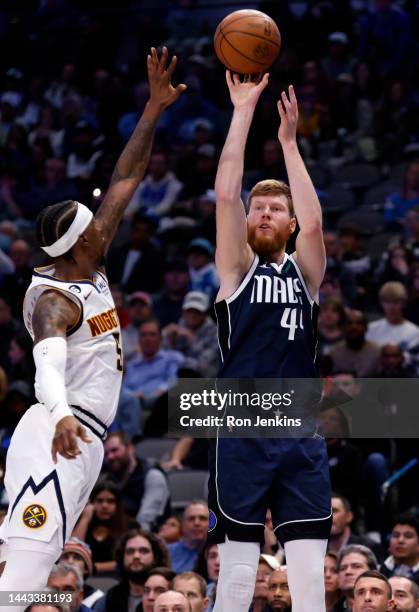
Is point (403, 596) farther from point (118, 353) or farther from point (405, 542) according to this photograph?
point (118, 353)

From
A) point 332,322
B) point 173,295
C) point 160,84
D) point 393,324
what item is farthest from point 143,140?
point 173,295

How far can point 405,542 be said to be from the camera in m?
9.34

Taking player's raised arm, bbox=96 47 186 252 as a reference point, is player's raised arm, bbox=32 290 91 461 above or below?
below

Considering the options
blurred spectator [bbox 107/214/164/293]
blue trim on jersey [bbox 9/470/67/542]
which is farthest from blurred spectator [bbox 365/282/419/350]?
blue trim on jersey [bbox 9/470/67/542]

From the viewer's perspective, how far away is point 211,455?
659 centimetres

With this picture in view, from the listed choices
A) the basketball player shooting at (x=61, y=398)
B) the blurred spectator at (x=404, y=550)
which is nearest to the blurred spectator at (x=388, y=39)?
the blurred spectator at (x=404, y=550)

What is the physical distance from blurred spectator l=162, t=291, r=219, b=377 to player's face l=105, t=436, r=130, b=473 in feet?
6.30

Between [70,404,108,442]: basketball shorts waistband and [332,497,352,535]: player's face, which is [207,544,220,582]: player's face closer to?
[332,497,352,535]: player's face

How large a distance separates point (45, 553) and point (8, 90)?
15.1 m

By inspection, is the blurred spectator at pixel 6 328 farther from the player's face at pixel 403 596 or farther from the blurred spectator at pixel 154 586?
the player's face at pixel 403 596

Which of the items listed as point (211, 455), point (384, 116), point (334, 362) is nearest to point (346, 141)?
point (384, 116)

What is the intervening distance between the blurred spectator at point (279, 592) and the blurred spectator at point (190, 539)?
1710 mm

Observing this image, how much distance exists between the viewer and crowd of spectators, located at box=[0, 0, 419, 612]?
31.8 feet

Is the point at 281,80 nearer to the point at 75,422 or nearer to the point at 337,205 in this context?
the point at 337,205
